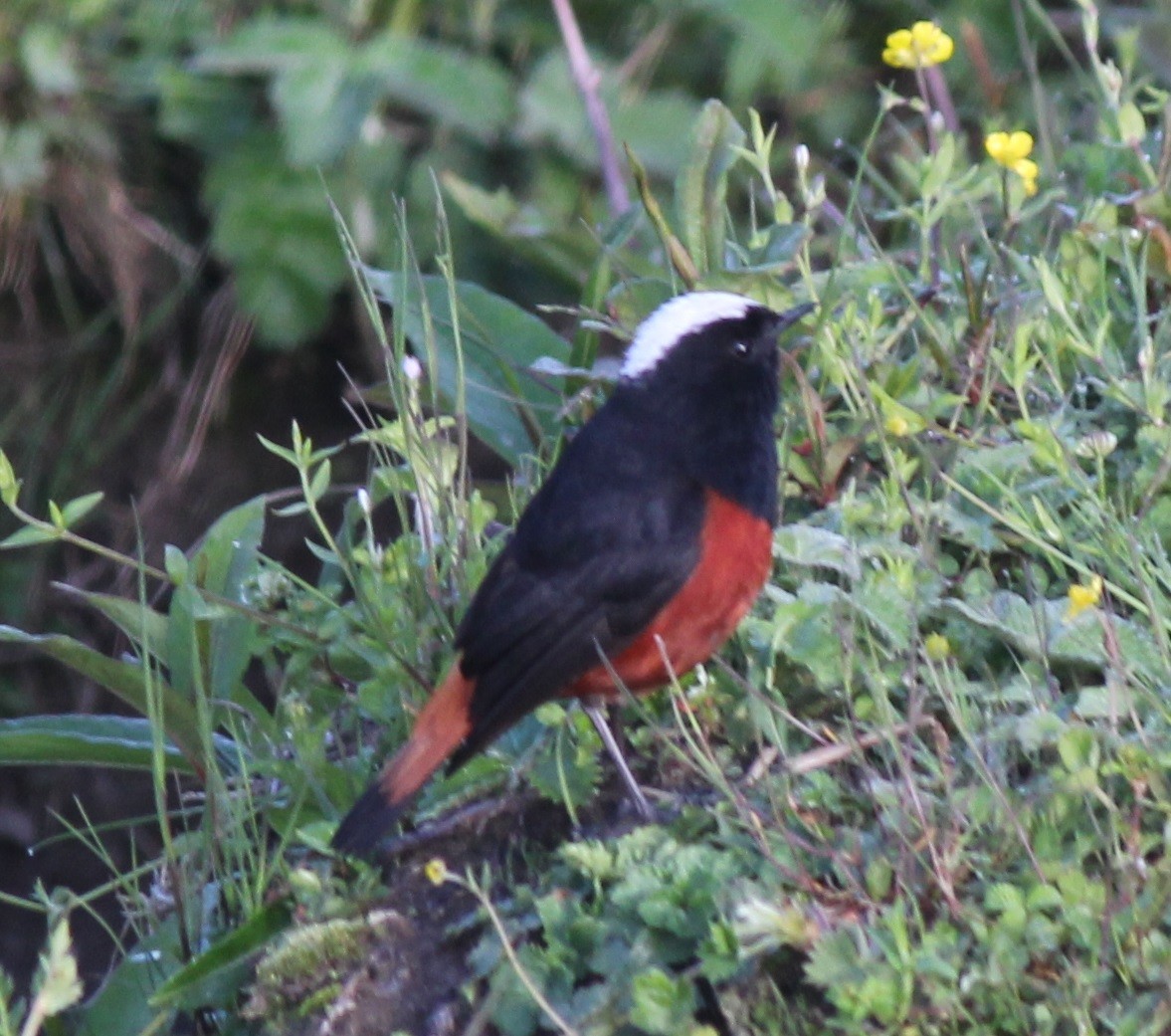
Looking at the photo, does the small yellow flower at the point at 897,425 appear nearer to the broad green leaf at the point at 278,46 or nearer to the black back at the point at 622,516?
the black back at the point at 622,516

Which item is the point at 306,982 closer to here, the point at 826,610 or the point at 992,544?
the point at 826,610

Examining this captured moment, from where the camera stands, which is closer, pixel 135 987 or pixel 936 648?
pixel 936 648

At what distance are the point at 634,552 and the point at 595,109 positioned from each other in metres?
1.76

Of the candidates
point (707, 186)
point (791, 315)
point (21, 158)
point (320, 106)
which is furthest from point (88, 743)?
point (21, 158)

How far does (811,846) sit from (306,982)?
802 millimetres

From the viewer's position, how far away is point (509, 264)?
15.0 ft

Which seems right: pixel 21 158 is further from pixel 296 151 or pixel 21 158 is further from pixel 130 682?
pixel 130 682

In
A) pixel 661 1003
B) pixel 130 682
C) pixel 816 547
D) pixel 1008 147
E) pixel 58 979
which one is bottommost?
pixel 130 682

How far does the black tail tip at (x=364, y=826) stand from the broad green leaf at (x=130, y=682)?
0.47 metres

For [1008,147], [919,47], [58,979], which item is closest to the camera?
[58,979]

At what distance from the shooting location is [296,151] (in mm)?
4312

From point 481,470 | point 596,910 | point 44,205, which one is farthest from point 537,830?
point 44,205

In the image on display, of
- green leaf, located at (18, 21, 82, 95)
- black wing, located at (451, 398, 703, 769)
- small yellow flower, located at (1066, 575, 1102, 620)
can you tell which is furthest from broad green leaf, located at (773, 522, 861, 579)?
green leaf, located at (18, 21, 82, 95)

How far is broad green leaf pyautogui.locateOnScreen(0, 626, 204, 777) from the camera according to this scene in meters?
2.94
